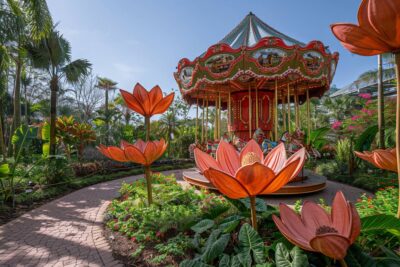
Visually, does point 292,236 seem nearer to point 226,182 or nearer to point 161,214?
point 226,182

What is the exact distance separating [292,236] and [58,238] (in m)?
4.37

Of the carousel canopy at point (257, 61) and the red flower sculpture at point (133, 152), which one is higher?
the carousel canopy at point (257, 61)

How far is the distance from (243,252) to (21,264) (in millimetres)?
3345

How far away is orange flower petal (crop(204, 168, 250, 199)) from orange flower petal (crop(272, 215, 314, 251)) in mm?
265

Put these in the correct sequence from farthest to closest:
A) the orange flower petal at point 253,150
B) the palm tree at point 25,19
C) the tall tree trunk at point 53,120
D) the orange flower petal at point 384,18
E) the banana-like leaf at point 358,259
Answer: the tall tree trunk at point 53,120 → the palm tree at point 25,19 → the orange flower petal at point 253,150 → the banana-like leaf at point 358,259 → the orange flower petal at point 384,18

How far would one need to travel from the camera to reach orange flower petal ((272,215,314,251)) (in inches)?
50.0

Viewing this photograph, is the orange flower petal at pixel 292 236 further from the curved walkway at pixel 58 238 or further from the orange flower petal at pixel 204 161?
the curved walkway at pixel 58 238

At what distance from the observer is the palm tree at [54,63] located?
10.0 m

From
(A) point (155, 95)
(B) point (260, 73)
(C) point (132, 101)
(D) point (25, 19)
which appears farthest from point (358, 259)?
(D) point (25, 19)

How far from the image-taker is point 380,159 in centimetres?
192

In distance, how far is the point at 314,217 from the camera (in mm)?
1498

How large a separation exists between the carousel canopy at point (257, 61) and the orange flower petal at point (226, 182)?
22.2 feet

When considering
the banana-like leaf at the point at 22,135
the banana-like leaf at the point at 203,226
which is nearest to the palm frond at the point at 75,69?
the banana-like leaf at the point at 22,135

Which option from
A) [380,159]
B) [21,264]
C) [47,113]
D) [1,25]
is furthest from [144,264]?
[47,113]
